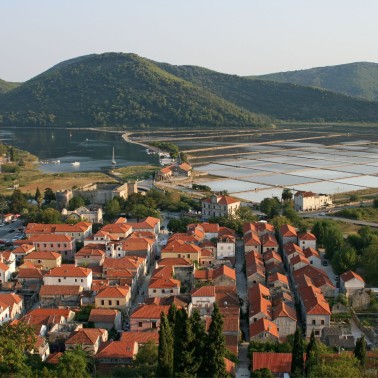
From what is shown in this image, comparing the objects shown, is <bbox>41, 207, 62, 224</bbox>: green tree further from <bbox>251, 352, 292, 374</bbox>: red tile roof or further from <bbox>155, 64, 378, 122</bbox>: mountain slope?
<bbox>155, 64, 378, 122</bbox>: mountain slope

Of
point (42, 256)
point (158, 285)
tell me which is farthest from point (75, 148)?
point (158, 285)

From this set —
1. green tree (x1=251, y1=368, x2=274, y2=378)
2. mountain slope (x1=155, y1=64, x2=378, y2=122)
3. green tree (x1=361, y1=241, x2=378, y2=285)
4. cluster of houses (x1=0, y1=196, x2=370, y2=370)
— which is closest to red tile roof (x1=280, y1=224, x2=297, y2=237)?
cluster of houses (x1=0, y1=196, x2=370, y2=370)

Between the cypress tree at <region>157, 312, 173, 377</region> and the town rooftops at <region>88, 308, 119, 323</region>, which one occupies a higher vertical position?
the cypress tree at <region>157, 312, 173, 377</region>

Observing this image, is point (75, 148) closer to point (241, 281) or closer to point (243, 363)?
point (241, 281)

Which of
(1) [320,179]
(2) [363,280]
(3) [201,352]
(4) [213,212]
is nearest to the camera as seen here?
(3) [201,352]

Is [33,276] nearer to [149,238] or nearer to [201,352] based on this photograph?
[149,238]

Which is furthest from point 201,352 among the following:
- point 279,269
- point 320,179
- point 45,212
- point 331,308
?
point 320,179
